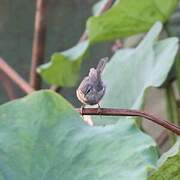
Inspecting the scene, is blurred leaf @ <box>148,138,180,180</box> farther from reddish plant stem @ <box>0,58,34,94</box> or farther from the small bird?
reddish plant stem @ <box>0,58,34,94</box>

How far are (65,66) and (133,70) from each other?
1.02 ft

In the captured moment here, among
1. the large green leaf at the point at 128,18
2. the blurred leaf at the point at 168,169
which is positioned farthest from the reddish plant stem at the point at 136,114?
the large green leaf at the point at 128,18

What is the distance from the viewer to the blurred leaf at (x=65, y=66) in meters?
1.43

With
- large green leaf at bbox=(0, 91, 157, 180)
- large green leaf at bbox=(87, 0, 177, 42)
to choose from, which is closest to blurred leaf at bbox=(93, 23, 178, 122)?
large green leaf at bbox=(87, 0, 177, 42)

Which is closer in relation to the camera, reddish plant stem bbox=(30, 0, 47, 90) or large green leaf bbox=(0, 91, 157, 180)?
large green leaf bbox=(0, 91, 157, 180)

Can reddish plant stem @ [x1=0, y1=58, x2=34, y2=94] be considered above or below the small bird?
below

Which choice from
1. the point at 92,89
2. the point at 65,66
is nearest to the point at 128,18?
the point at 65,66

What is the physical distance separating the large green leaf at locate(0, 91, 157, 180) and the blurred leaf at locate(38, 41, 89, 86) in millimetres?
689

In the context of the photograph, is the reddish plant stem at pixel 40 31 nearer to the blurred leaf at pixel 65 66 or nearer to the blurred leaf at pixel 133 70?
the blurred leaf at pixel 65 66

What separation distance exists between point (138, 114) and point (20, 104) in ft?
0.53

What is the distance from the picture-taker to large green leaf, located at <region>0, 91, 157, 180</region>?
667 mm

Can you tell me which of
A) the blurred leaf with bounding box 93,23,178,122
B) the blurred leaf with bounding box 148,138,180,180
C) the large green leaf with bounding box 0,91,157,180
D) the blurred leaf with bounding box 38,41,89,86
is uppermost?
the large green leaf with bounding box 0,91,157,180

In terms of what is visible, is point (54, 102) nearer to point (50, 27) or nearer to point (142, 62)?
point (142, 62)

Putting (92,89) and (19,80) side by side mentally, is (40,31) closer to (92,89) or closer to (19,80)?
(19,80)
